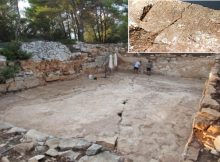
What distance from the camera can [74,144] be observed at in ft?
13.6

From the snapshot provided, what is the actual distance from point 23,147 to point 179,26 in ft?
8.47

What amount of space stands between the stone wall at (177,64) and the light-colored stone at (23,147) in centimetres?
741

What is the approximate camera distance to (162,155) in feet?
13.9

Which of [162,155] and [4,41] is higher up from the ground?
[4,41]

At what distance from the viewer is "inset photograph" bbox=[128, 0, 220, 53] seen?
3.32m

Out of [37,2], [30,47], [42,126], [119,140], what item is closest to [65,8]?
[37,2]

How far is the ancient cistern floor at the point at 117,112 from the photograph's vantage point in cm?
463

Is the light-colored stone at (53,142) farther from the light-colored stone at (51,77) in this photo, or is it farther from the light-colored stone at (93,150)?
the light-colored stone at (51,77)

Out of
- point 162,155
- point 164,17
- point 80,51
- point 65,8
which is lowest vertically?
point 162,155

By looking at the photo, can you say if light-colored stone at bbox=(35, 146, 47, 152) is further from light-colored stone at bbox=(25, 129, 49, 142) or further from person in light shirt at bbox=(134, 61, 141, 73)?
person in light shirt at bbox=(134, 61, 141, 73)

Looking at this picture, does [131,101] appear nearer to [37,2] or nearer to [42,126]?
[42,126]

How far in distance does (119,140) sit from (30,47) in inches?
220

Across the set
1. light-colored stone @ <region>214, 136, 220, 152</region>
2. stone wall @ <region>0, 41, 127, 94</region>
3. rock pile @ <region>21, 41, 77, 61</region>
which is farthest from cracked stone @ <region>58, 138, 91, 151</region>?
rock pile @ <region>21, 41, 77, 61</region>

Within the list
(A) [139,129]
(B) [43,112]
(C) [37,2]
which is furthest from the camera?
(C) [37,2]
